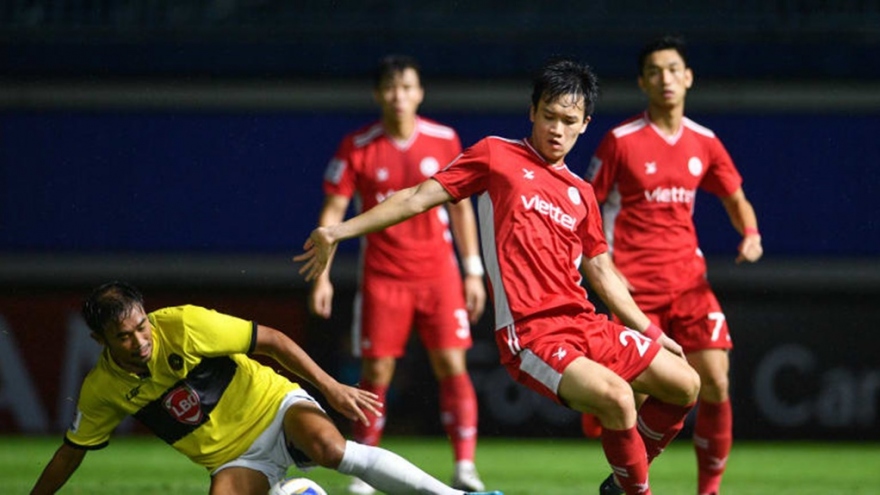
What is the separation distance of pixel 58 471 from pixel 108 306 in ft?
A: 2.08

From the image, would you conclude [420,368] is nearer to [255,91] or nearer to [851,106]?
[255,91]

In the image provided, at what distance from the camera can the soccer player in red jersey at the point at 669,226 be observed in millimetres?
6582

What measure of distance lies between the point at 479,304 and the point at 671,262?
140cm

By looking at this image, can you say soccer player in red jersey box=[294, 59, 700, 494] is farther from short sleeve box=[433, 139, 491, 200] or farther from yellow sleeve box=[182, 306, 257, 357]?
yellow sleeve box=[182, 306, 257, 357]

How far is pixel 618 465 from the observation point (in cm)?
536

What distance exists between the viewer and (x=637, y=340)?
17.9 feet

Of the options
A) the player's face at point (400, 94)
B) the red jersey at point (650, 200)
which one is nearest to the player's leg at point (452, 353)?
the player's face at point (400, 94)

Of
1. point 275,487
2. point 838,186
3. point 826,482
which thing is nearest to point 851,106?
point 838,186

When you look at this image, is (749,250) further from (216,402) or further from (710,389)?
(216,402)

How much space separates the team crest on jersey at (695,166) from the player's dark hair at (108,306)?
280 cm

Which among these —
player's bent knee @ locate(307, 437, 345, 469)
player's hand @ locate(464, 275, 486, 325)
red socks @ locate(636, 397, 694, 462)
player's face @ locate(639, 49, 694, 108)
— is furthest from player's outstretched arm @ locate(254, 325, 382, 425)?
player's hand @ locate(464, 275, 486, 325)

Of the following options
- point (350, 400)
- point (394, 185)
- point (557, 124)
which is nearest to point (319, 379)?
point (350, 400)

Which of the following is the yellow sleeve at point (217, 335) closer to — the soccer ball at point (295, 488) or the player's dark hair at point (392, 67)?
the soccer ball at point (295, 488)

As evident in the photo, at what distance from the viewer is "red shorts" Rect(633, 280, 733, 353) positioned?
21.6ft
